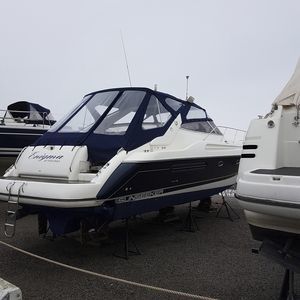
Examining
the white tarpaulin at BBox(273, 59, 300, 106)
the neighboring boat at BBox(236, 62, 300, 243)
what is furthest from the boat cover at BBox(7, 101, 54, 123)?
the neighboring boat at BBox(236, 62, 300, 243)

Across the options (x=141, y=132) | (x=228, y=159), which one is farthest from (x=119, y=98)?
(x=228, y=159)

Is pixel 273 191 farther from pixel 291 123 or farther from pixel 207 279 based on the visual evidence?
pixel 207 279

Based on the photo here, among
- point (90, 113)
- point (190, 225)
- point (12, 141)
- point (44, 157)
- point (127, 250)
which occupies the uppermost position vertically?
point (90, 113)

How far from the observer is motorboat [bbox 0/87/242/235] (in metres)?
4.29

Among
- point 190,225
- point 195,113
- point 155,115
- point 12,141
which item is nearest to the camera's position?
point 155,115

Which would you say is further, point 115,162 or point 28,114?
point 28,114

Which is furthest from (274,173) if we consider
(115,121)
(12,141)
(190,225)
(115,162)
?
(12,141)

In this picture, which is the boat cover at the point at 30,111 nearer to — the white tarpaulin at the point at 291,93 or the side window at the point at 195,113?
the side window at the point at 195,113

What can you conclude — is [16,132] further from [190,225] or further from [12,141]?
[190,225]

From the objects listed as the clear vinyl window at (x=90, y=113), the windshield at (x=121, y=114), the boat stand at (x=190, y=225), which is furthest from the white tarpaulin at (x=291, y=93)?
the boat stand at (x=190, y=225)

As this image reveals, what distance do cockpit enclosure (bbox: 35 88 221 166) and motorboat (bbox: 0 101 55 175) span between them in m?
→ 4.20

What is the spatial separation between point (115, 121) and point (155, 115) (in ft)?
1.93

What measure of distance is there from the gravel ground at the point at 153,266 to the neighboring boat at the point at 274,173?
1.01 meters

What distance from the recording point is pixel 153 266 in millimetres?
4422
